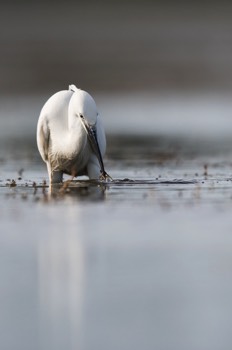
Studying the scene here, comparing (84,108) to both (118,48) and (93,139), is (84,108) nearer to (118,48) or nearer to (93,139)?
(93,139)

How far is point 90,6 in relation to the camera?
2115 inches

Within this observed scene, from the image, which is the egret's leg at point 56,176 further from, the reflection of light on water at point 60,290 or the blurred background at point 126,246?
the reflection of light on water at point 60,290

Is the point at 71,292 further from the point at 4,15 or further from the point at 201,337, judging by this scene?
the point at 4,15

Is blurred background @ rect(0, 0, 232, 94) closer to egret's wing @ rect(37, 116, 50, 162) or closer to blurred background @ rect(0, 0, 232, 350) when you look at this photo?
blurred background @ rect(0, 0, 232, 350)

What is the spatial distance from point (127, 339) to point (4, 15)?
46.1m

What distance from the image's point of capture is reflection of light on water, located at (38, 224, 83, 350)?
6031mm

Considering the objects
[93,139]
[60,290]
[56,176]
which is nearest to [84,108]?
[93,139]

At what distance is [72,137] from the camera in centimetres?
1212

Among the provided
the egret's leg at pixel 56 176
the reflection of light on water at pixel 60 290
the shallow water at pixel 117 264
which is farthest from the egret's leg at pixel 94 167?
the reflection of light on water at pixel 60 290

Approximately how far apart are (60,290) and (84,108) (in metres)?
5.08

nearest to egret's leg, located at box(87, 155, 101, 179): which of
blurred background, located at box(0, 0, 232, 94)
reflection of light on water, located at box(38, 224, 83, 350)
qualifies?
reflection of light on water, located at box(38, 224, 83, 350)

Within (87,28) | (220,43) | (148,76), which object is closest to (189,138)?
(148,76)

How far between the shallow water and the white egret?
0.22m

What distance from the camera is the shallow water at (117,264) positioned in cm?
609
